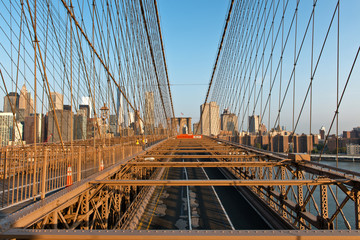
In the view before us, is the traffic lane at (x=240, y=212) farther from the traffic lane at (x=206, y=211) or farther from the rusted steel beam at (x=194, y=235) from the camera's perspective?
the rusted steel beam at (x=194, y=235)

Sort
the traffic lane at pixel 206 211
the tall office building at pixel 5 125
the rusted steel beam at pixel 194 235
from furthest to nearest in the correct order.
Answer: the tall office building at pixel 5 125 → the traffic lane at pixel 206 211 → the rusted steel beam at pixel 194 235

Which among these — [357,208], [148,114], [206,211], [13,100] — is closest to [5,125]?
[13,100]

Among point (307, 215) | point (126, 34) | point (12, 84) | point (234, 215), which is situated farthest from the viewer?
point (126, 34)

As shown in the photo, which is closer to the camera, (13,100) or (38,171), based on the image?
(38,171)

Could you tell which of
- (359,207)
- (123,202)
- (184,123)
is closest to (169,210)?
(123,202)

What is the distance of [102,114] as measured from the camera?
23.1m

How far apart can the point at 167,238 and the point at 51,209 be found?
8.90ft

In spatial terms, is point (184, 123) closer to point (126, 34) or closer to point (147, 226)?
point (126, 34)

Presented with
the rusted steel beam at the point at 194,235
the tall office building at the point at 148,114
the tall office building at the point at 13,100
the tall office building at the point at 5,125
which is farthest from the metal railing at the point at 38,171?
the tall office building at the point at 148,114

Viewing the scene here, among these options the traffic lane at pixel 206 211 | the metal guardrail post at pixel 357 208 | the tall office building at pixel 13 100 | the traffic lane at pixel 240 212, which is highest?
the tall office building at pixel 13 100

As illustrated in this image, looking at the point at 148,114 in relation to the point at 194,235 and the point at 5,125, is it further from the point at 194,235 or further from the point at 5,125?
the point at 194,235

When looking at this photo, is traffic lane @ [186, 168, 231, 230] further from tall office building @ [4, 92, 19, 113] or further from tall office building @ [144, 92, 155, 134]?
tall office building @ [144, 92, 155, 134]

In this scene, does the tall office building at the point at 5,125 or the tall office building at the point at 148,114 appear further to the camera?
the tall office building at the point at 148,114

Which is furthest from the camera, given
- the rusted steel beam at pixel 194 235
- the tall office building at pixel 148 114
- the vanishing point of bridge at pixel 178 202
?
the tall office building at pixel 148 114
